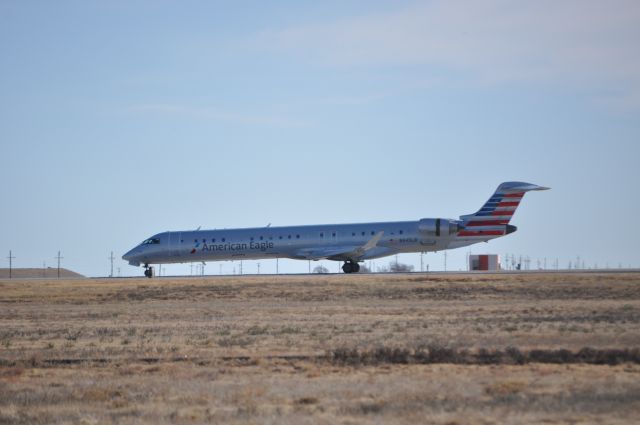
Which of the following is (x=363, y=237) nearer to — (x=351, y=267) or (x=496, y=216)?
(x=351, y=267)

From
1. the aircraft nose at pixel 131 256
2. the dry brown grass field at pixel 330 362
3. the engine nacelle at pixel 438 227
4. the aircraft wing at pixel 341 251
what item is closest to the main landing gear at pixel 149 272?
the aircraft nose at pixel 131 256

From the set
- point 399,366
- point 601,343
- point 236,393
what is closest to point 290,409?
point 236,393

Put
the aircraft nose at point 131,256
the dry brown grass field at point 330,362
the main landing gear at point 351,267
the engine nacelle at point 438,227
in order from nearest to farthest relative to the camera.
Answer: the dry brown grass field at point 330,362
the engine nacelle at point 438,227
the main landing gear at point 351,267
the aircraft nose at point 131,256

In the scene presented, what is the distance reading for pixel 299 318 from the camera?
31.0 metres

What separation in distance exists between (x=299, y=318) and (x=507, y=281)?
19.8 m

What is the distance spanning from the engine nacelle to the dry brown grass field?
23505mm

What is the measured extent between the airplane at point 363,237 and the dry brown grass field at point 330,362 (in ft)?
78.7

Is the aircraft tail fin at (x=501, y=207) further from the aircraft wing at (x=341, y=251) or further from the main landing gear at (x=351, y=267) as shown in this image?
the main landing gear at (x=351, y=267)

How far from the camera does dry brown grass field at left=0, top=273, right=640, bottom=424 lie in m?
14.2

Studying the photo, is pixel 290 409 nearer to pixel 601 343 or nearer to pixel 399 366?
pixel 399 366

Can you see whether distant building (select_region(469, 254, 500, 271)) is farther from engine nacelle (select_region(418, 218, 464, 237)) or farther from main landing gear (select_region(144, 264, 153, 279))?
main landing gear (select_region(144, 264, 153, 279))

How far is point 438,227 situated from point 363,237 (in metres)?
5.26

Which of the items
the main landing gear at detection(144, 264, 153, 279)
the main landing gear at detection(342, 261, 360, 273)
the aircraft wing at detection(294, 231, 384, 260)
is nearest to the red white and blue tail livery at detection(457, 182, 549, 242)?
the aircraft wing at detection(294, 231, 384, 260)

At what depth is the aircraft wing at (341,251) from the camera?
63.0m
